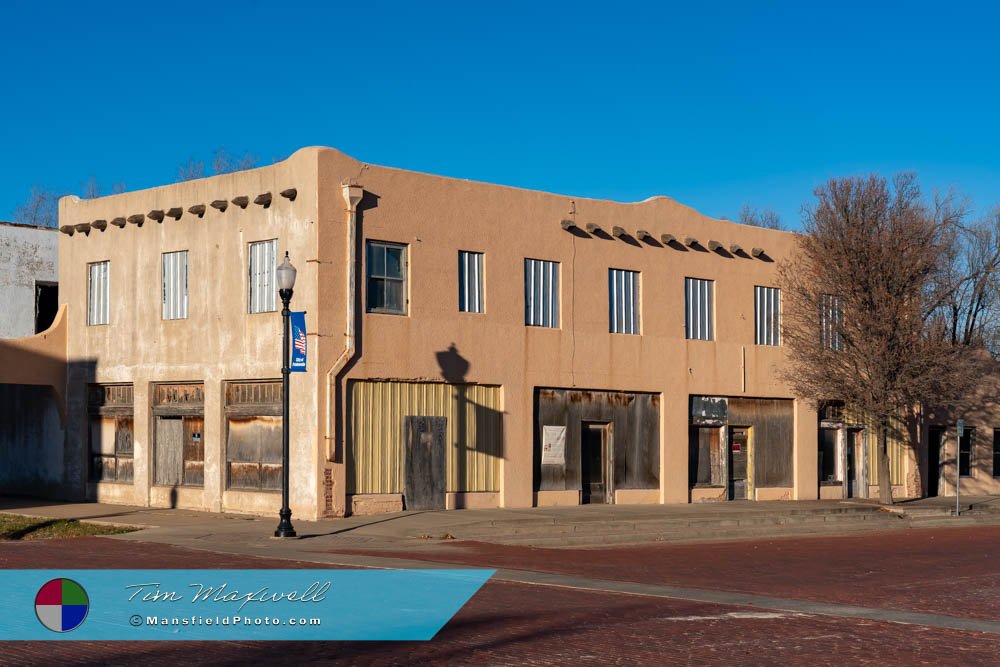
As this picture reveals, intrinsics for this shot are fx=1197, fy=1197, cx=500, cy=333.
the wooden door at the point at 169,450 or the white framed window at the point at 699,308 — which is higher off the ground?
the white framed window at the point at 699,308

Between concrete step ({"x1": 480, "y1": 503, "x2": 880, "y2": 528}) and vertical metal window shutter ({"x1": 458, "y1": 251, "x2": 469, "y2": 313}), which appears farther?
vertical metal window shutter ({"x1": 458, "y1": 251, "x2": 469, "y2": 313})

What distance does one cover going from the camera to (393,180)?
1048 inches

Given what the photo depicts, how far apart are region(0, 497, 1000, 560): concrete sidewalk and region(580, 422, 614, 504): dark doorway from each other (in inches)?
31.3

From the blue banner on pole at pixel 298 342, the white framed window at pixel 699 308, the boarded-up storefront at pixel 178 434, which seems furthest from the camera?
the white framed window at pixel 699 308

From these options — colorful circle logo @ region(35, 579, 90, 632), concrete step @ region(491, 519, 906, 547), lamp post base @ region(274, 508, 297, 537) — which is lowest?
concrete step @ region(491, 519, 906, 547)

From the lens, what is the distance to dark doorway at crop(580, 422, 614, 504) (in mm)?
30297

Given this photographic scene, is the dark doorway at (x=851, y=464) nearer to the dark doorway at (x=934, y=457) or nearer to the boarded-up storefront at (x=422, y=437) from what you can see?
the dark doorway at (x=934, y=457)

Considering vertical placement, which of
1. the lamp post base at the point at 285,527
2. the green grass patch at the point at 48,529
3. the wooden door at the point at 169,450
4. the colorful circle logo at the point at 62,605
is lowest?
the green grass patch at the point at 48,529

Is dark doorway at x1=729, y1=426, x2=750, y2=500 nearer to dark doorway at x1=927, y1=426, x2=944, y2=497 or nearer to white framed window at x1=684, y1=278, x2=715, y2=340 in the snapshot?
white framed window at x1=684, y1=278, x2=715, y2=340

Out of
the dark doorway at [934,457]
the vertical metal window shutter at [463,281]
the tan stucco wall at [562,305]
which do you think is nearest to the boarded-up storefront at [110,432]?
the tan stucco wall at [562,305]

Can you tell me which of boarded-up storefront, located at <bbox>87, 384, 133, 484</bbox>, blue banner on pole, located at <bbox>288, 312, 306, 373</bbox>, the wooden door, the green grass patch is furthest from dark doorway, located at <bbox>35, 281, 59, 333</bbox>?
blue banner on pole, located at <bbox>288, 312, 306, 373</bbox>

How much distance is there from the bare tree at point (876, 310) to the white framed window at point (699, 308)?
282 cm

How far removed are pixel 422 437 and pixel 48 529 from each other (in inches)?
316

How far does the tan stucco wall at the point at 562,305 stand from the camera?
86.5 feet
